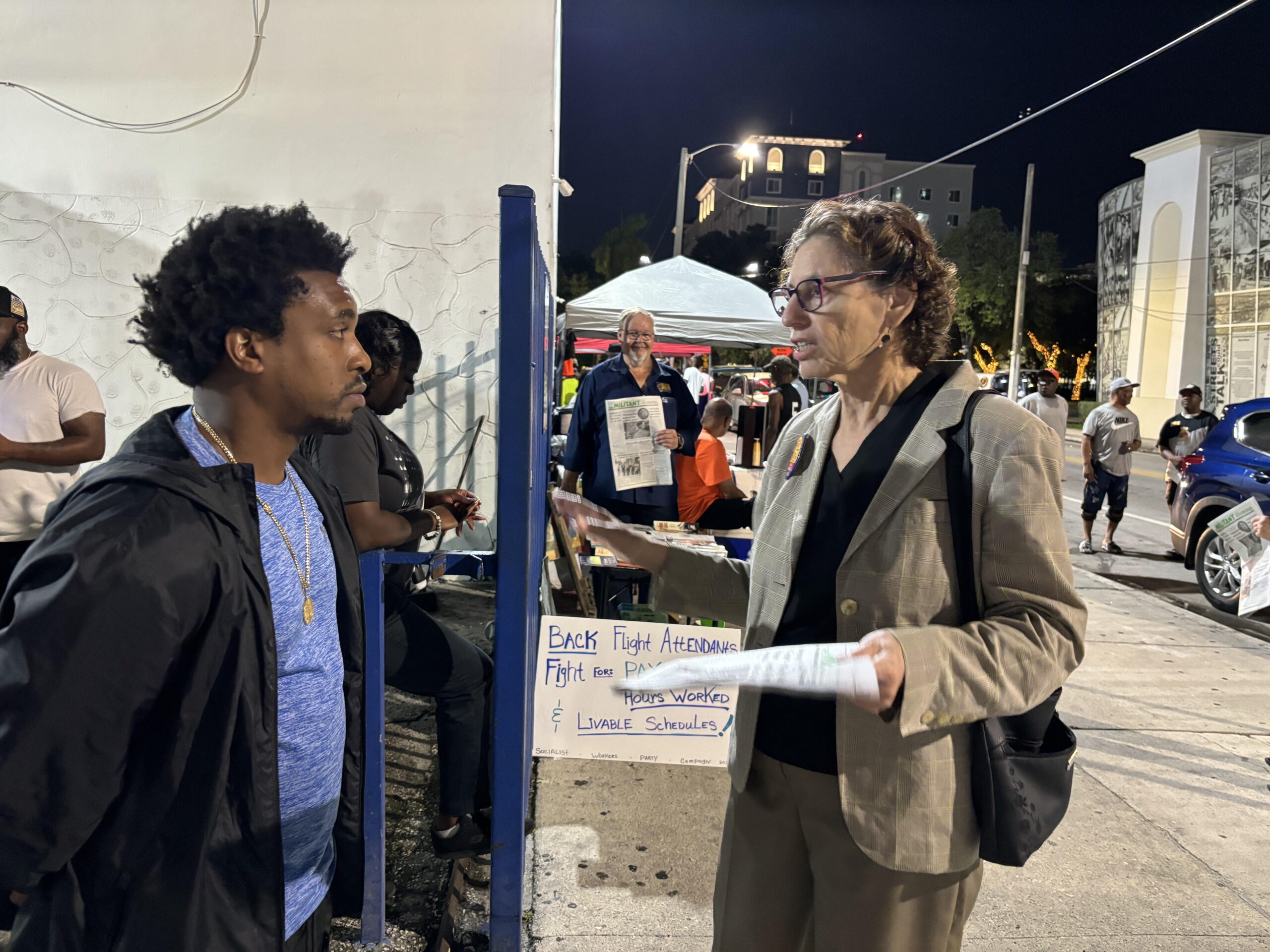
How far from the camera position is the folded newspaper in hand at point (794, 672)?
115 centimetres

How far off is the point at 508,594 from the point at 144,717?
1.21 meters

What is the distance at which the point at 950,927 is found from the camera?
1526mm

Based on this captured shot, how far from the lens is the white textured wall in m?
4.49

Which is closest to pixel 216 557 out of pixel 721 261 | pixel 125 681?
pixel 125 681

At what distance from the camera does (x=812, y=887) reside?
1.62 meters

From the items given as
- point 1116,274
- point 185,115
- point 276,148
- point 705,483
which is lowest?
point 705,483

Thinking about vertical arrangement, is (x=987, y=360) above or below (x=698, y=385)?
above

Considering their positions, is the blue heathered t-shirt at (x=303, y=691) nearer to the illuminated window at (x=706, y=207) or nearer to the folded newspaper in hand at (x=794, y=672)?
the folded newspaper in hand at (x=794, y=672)

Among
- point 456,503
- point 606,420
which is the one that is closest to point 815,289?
point 456,503

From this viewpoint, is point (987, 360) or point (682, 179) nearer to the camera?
point (682, 179)

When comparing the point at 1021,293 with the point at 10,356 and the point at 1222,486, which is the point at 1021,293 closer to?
the point at 1222,486

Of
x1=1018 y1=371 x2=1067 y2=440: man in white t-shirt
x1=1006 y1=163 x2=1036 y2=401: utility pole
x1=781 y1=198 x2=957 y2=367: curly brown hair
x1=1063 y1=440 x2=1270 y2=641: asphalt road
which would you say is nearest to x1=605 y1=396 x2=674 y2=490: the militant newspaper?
x1=1063 y1=440 x2=1270 y2=641: asphalt road

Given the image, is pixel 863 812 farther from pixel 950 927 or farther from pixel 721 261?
pixel 721 261

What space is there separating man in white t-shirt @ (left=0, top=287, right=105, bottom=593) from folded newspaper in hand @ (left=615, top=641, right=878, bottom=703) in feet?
10.2
